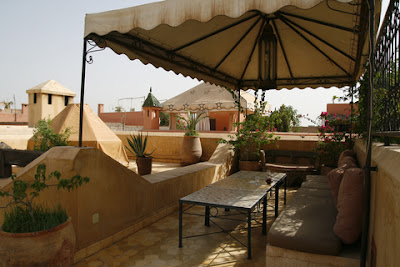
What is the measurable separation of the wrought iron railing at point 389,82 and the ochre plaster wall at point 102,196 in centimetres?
260

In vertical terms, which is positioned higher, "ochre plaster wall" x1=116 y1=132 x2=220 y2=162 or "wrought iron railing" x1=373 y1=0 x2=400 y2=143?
"wrought iron railing" x1=373 y1=0 x2=400 y2=143

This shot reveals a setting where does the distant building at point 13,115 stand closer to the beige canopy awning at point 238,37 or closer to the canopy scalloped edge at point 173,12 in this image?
the beige canopy awning at point 238,37

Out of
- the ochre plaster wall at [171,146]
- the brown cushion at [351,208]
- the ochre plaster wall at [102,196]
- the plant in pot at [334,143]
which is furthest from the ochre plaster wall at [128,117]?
the brown cushion at [351,208]

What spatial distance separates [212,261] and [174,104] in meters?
13.0

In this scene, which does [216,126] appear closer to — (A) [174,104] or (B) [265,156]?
(A) [174,104]

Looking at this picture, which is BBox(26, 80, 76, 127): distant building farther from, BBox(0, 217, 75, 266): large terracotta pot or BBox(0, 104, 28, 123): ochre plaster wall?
BBox(0, 104, 28, 123): ochre plaster wall

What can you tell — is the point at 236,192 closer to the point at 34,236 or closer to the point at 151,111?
the point at 34,236

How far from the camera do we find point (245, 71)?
7016 mm

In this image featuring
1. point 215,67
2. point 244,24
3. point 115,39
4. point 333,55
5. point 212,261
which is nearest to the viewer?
point 212,261

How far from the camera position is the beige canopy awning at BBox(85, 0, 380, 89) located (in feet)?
9.04

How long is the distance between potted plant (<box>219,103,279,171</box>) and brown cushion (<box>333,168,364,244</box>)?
4.20m

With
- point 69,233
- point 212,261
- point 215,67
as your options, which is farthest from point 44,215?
point 215,67

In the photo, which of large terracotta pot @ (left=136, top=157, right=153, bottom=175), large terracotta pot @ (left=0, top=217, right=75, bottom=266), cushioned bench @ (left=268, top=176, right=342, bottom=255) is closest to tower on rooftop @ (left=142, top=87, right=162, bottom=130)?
large terracotta pot @ (left=136, top=157, right=153, bottom=175)

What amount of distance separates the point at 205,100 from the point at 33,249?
13.0m
